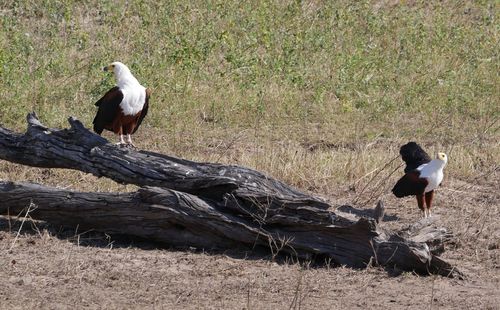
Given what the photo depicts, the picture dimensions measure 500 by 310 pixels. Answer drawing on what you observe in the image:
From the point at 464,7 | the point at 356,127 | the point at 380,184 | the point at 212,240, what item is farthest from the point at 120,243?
the point at 464,7

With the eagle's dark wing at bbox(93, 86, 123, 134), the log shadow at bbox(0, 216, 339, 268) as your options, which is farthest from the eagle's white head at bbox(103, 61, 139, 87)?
the log shadow at bbox(0, 216, 339, 268)

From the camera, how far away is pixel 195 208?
7.19 m

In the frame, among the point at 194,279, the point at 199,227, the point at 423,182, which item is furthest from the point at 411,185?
the point at 194,279

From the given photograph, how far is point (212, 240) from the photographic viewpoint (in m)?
7.41

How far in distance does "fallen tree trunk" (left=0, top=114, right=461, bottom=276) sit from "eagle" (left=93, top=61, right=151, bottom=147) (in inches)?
45.4

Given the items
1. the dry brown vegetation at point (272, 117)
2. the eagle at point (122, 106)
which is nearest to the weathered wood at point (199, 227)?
the dry brown vegetation at point (272, 117)

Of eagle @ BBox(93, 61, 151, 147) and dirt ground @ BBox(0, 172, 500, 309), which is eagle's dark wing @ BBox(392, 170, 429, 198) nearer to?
dirt ground @ BBox(0, 172, 500, 309)

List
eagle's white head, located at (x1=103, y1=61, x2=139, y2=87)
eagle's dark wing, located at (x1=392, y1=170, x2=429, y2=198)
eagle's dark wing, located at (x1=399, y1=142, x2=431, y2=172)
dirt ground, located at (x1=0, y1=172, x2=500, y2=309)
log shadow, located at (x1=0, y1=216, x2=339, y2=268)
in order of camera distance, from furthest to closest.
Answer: eagle's white head, located at (x1=103, y1=61, x2=139, y2=87) → eagle's dark wing, located at (x1=399, y1=142, x2=431, y2=172) → eagle's dark wing, located at (x1=392, y1=170, x2=429, y2=198) → log shadow, located at (x1=0, y1=216, x2=339, y2=268) → dirt ground, located at (x1=0, y1=172, x2=500, y2=309)

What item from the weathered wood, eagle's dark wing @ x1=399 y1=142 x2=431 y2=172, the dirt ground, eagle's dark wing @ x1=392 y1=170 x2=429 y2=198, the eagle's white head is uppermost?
the eagle's white head

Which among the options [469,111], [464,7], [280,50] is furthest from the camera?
[464,7]

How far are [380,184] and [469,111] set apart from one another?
3966mm

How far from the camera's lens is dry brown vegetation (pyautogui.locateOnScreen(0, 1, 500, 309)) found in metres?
6.82

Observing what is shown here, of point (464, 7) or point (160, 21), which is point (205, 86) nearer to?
point (160, 21)

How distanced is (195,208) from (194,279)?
0.53 metres
